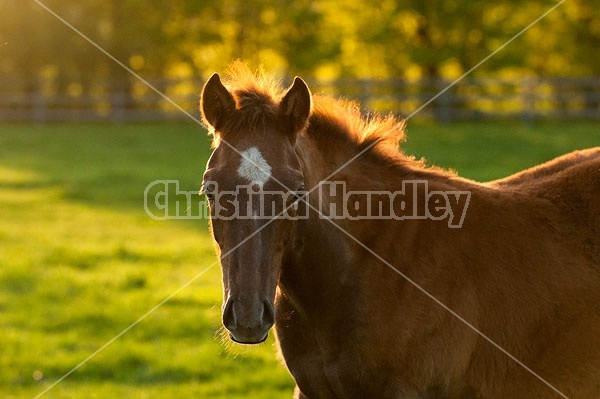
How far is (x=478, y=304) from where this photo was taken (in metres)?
4.09

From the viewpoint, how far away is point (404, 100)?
26.8m

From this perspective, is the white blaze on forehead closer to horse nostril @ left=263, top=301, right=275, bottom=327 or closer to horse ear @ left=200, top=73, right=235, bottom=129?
horse ear @ left=200, top=73, right=235, bottom=129

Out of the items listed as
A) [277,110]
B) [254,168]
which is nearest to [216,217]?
[254,168]

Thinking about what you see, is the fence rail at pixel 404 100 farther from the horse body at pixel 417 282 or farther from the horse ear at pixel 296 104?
the horse ear at pixel 296 104

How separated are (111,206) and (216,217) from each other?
36.7 ft

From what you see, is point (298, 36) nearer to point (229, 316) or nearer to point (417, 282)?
point (417, 282)

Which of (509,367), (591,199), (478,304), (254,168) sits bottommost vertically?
(509,367)

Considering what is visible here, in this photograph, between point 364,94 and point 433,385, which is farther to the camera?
point 364,94

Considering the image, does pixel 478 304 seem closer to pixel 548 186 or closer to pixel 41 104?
pixel 548 186

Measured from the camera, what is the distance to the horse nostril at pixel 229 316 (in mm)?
3400

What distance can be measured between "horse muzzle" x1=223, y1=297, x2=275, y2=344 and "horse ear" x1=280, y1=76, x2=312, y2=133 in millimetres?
833

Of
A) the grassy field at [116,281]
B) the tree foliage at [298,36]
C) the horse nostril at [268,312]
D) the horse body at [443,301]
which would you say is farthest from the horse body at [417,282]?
the tree foliage at [298,36]

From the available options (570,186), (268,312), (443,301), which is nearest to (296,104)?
(268,312)

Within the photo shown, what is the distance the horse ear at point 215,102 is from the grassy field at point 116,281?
125 centimetres
